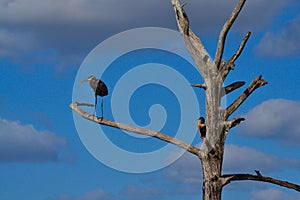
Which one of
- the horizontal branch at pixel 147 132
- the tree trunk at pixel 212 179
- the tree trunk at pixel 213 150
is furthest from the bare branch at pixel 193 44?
the tree trunk at pixel 212 179

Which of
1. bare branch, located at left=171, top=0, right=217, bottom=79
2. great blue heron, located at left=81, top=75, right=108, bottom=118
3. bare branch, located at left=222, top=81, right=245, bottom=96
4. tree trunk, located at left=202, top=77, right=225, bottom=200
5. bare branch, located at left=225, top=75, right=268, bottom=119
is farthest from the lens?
great blue heron, located at left=81, top=75, right=108, bottom=118

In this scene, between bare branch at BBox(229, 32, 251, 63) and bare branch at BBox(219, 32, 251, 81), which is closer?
bare branch at BBox(219, 32, 251, 81)

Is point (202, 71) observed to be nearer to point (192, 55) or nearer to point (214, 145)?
point (192, 55)

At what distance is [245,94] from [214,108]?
95 cm

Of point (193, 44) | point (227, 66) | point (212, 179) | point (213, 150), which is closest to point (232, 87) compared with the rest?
point (227, 66)

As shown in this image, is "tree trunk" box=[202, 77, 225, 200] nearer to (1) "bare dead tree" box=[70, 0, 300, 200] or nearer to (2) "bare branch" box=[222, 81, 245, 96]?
(1) "bare dead tree" box=[70, 0, 300, 200]

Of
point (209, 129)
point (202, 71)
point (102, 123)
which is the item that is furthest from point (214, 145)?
point (102, 123)

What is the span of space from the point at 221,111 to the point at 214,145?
84cm

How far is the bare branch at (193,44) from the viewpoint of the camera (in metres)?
18.6

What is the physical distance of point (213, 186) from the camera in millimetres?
18281

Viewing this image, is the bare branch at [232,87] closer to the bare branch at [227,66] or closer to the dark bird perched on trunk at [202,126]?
the bare branch at [227,66]

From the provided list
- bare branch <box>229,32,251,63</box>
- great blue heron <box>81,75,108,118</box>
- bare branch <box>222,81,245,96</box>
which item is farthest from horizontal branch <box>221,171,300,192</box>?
great blue heron <box>81,75,108,118</box>

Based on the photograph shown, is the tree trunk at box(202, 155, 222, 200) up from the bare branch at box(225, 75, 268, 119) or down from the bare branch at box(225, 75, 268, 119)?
down

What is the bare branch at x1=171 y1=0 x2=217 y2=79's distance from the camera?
733 inches
